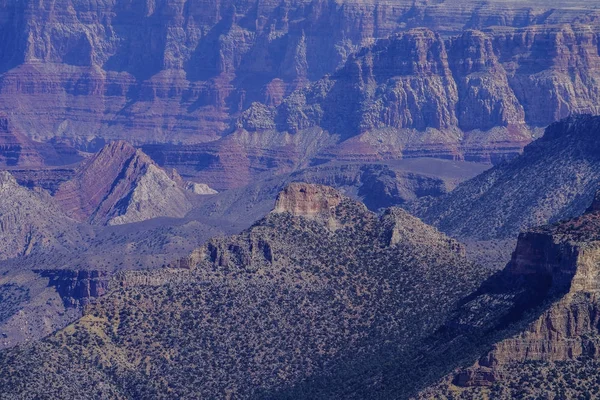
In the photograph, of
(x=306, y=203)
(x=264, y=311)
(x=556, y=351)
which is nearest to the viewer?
(x=556, y=351)

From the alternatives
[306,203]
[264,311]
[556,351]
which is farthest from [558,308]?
[306,203]

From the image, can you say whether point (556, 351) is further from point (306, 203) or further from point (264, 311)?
point (306, 203)

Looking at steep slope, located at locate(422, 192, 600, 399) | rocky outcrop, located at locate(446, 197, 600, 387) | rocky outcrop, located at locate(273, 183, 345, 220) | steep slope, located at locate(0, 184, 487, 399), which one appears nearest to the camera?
steep slope, located at locate(422, 192, 600, 399)

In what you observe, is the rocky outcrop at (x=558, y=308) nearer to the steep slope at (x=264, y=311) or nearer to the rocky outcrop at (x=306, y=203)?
the steep slope at (x=264, y=311)

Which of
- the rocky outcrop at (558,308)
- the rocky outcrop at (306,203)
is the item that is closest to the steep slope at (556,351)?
the rocky outcrop at (558,308)

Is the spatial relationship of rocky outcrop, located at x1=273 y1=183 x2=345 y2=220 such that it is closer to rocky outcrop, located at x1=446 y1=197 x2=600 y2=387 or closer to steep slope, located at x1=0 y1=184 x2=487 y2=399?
steep slope, located at x1=0 y1=184 x2=487 y2=399

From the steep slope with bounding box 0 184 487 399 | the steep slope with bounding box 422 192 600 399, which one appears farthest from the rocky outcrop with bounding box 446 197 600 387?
the steep slope with bounding box 0 184 487 399
